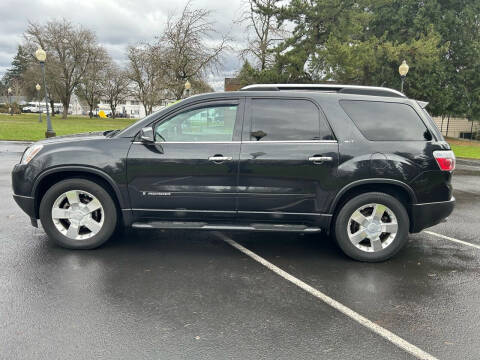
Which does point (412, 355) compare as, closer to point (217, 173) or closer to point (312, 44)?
point (217, 173)

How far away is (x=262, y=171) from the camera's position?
4.16m

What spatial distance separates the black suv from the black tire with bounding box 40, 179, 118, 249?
12 mm

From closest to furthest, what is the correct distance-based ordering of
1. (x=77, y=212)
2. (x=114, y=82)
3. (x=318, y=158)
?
(x=318, y=158)
(x=77, y=212)
(x=114, y=82)

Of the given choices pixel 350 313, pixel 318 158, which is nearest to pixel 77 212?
pixel 318 158

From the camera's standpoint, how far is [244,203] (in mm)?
4227

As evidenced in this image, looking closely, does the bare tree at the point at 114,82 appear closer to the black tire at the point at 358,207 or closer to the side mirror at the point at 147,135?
the side mirror at the point at 147,135

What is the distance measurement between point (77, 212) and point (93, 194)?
0.32 m

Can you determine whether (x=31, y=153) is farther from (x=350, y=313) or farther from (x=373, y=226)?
(x=373, y=226)

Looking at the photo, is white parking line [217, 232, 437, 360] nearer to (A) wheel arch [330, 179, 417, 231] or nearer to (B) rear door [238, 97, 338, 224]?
(B) rear door [238, 97, 338, 224]

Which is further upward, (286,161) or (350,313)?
(286,161)

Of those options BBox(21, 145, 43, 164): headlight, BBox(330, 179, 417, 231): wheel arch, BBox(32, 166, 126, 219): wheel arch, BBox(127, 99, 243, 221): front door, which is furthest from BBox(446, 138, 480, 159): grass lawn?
BBox(21, 145, 43, 164): headlight

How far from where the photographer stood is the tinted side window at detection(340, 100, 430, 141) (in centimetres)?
426

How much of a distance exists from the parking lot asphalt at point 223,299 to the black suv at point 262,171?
397mm

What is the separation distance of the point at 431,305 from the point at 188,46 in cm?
2279
